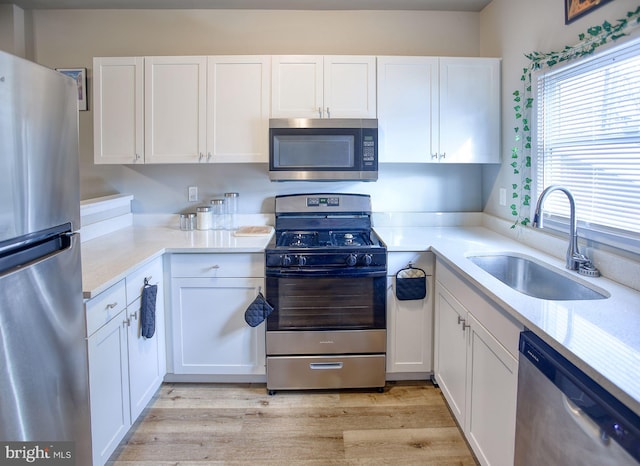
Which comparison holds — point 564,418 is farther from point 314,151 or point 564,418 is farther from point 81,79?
point 81,79

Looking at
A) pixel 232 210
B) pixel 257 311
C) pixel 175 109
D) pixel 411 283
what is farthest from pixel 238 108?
pixel 411 283

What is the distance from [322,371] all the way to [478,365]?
3.15ft

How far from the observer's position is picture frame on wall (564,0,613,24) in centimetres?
175

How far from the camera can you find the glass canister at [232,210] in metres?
2.90

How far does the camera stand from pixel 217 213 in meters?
2.90

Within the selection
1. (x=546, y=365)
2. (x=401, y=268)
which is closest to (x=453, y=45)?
(x=401, y=268)

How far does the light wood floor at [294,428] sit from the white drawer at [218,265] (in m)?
0.71

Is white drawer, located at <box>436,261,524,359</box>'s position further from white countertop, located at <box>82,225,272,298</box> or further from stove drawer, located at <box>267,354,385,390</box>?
white countertop, located at <box>82,225,272,298</box>

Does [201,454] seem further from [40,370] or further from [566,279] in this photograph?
[566,279]

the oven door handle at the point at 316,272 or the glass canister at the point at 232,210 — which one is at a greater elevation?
the glass canister at the point at 232,210

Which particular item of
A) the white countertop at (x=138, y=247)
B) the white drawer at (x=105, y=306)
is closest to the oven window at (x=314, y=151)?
the white countertop at (x=138, y=247)

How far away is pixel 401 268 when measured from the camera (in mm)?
2404

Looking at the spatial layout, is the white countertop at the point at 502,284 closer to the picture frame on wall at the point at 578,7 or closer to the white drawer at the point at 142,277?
the white drawer at the point at 142,277

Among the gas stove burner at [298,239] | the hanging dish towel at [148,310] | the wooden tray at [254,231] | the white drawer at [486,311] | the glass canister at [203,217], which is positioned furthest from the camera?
the glass canister at [203,217]
